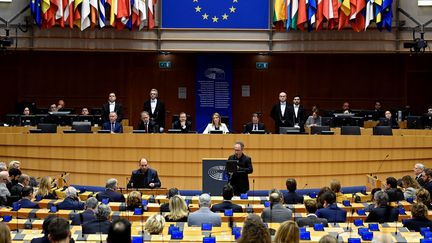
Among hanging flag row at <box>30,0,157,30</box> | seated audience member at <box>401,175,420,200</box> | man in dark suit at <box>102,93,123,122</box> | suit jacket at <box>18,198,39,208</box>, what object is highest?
hanging flag row at <box>30,0,157,30</box>

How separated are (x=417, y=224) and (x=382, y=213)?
1.01m

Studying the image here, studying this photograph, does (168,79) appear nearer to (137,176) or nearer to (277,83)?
(277,83)

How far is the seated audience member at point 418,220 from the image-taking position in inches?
359

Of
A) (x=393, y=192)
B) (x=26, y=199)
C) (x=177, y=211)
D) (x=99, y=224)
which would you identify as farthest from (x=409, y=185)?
(x=26, y=199)

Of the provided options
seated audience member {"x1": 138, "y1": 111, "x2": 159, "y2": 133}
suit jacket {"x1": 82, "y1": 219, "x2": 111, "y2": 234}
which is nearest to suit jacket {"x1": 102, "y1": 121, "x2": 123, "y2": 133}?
seated audience member {"x1": 138, "y1": 111, "x2": 159, "y2": 133}

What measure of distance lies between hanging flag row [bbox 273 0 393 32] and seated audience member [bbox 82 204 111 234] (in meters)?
A: 12.3

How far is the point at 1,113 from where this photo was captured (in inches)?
894

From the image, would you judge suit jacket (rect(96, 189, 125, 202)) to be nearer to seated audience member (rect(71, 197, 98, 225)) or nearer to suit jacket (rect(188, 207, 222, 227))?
seated audience member (rect(71, 197, 98, 225))

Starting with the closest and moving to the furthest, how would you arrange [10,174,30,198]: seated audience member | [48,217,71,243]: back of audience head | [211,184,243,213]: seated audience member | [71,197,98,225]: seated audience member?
[48,217,71,243]: back of audience head → [71,197,98,225]: seated audience member → [211,184,243,213]: seated audience member → [10,174,30,198]: seated audience member

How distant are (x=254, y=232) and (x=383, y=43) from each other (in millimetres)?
15593

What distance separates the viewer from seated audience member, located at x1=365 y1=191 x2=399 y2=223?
33.1 ft

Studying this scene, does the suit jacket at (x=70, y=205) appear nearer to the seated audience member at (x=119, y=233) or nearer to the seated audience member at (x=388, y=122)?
the seated audience member at (x=119, y=233)

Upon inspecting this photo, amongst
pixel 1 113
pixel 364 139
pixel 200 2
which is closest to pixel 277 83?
pixel 200 2

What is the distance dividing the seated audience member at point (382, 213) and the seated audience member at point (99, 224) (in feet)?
11.7
